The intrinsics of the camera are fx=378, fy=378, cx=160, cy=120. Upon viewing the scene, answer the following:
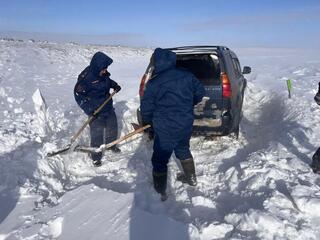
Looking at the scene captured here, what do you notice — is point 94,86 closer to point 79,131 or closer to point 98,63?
point 98,63

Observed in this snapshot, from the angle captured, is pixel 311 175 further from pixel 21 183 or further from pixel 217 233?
pixel 21 183

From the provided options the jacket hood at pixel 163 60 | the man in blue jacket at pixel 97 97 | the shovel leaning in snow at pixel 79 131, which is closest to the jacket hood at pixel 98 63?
the man in blue jacket at pixel 97 97

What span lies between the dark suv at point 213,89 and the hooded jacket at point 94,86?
0.76m

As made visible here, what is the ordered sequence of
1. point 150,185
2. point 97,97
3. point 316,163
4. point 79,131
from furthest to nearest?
point 97,97 < point 79,131 < point 150,185 < point 316,163

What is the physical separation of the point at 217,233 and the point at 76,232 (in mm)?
1585

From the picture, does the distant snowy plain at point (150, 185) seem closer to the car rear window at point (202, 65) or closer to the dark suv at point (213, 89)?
the dark suv at point (213, 89)

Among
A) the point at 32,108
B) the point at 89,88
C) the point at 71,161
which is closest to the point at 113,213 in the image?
the point at 71,161

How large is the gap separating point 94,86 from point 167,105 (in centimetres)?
207

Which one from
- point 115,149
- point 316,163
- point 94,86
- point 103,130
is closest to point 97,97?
point 94,86

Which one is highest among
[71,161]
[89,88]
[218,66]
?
[218,66]

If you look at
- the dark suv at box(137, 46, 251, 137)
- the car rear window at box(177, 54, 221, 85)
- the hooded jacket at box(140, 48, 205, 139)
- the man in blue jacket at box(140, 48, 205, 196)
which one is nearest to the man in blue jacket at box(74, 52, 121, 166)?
the dark suv at box(137, 46, 251, 137)

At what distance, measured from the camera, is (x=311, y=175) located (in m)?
5.38

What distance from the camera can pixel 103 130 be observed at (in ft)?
23.2

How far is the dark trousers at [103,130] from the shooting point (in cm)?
686
